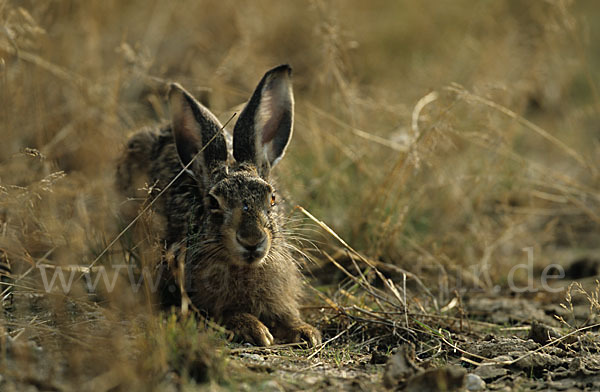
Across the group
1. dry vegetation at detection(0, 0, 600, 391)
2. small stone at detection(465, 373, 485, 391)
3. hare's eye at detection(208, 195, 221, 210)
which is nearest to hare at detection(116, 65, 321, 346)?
hare's eye at detection(208, 195, 221, 210)

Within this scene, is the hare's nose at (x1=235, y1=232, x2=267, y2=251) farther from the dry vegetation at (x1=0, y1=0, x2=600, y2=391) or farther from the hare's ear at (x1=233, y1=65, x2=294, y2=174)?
the hare's ear at (x1=233, y1=65, x2=294, y2=174)

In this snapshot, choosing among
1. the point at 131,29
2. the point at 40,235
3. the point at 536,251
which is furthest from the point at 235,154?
the point at 131,29

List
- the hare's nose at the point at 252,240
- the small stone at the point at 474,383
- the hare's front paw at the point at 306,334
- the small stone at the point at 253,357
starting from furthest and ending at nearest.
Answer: the hare's front paw at the point at 306,334, the hare's nose at the point at 252,240, the small stone at the point at 253,357, the small stone at the point at 474,383

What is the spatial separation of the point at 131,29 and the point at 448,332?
5122mm

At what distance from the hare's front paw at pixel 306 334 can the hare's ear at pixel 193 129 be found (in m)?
1.16

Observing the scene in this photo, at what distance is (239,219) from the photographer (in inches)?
151

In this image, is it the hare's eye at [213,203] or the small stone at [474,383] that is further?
the hare's eye at [213,203]

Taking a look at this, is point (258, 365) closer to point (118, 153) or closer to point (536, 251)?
point (118, 153)

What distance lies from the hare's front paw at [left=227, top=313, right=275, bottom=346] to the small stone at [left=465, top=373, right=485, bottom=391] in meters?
1.13

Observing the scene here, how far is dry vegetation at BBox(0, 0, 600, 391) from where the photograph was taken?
328 cm

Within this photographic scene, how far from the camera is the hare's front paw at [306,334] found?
3938mm

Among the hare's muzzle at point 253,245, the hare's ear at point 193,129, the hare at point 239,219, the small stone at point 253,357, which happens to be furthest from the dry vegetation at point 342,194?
the hare's ear at point 193,129

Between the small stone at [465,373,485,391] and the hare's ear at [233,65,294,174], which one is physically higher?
the hare's ear at [233,65,294,174]

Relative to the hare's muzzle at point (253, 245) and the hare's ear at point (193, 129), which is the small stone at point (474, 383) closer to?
the hare's muzzle at point (253, 245)
